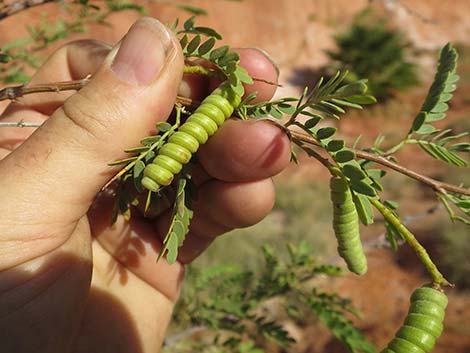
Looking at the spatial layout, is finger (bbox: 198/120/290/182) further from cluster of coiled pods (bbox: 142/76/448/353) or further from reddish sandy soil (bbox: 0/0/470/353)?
reddish sandy soil (bbox: 0/0/470/353)

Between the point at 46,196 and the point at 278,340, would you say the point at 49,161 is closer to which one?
the point at 46,196

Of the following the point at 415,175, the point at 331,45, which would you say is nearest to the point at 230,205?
the point at 415,175

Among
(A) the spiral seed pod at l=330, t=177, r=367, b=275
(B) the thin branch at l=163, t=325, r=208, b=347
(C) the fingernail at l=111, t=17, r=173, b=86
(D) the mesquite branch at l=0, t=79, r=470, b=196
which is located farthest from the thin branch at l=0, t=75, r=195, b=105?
(B) the thin branch at l=163, t=325, r=208, b=347

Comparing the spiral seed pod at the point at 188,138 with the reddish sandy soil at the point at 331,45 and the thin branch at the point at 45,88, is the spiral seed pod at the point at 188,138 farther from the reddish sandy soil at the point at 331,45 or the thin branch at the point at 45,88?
the reddish sandy soil at the point at 331,45

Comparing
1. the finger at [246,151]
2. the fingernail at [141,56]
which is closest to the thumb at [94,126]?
the fingernail at [141,56]

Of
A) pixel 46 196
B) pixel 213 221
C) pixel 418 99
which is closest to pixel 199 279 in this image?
pixel 213 221

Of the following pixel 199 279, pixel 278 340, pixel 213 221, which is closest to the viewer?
pixel 213 221
